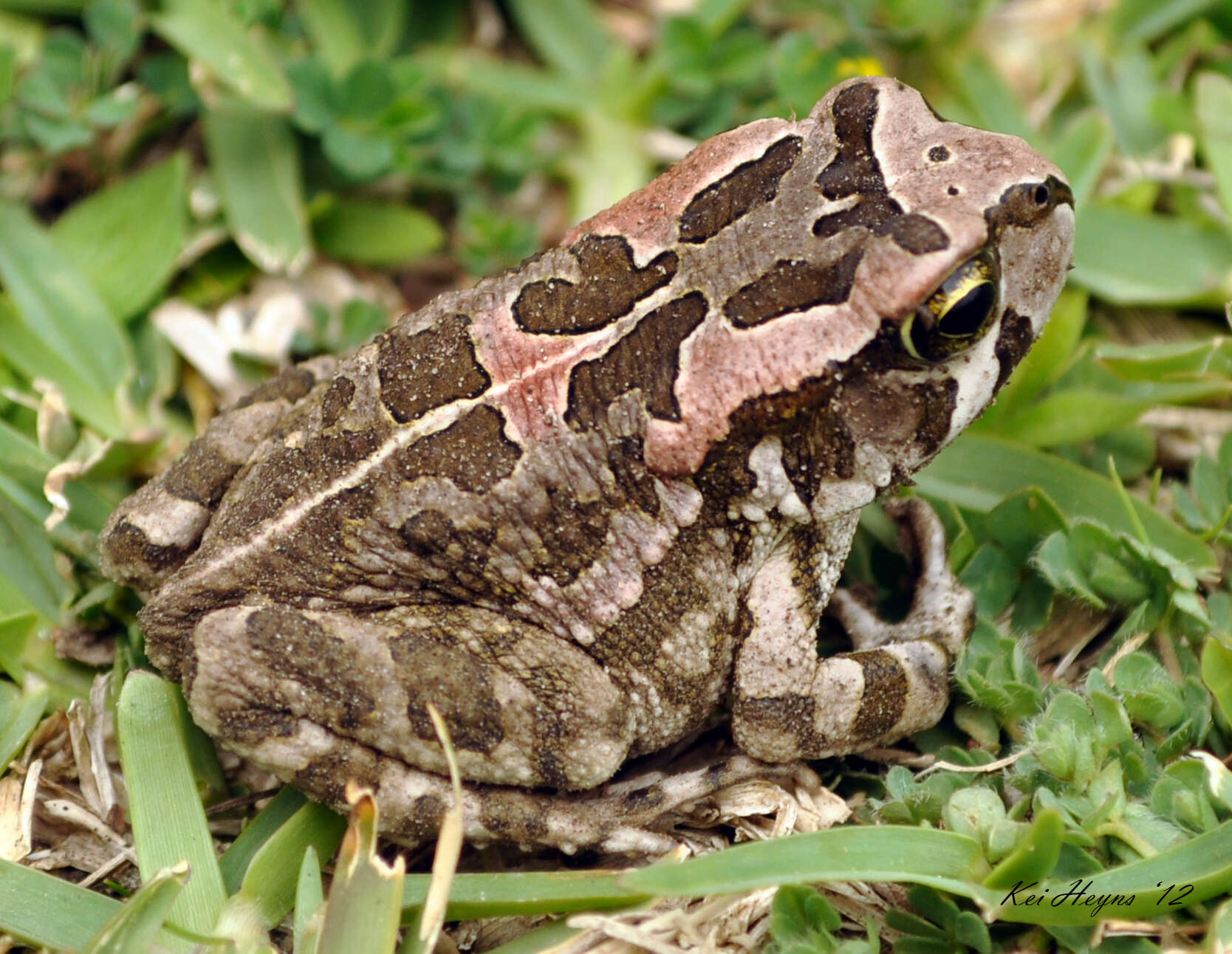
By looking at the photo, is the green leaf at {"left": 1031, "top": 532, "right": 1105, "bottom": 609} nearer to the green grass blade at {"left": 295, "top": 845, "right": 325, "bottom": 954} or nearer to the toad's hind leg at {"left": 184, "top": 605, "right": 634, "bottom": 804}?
the toad's hind leg at {"left": 184, "top": 605, "right": 634, "bottom": 804}

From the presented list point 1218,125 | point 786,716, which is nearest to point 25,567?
point 786,716

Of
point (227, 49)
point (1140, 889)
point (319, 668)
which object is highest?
point (227, 49)

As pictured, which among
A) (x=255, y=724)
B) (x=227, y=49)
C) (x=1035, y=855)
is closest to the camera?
(x=1035, y=855)

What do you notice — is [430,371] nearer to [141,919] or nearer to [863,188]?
[863,188]

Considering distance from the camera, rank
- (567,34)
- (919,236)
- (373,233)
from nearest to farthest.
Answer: (919,236), (373,233), (567,34)

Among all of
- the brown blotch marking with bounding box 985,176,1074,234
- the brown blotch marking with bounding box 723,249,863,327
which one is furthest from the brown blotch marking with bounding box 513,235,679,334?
the brown blotch marking with bounding box 985,176,1074,234

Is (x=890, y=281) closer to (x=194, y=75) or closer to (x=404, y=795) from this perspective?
(x=404, y=795)
